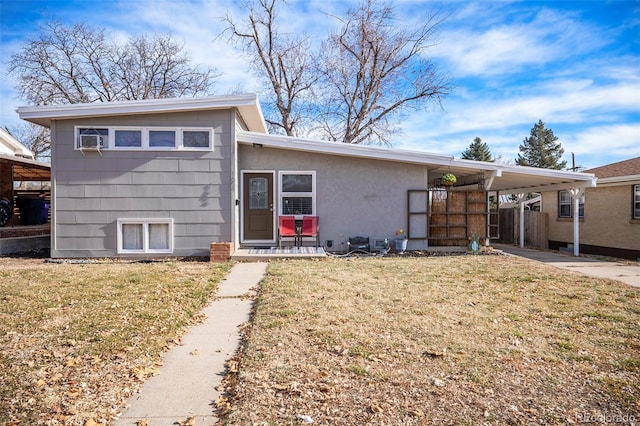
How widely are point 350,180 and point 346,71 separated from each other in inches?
549

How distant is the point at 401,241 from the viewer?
1025 cm

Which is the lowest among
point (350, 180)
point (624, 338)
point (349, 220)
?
point (624, 338)

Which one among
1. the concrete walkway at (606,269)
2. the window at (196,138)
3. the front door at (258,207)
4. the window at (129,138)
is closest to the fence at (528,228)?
the concrete walkway at (606,269)

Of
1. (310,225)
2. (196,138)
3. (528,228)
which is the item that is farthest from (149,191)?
(528,228)

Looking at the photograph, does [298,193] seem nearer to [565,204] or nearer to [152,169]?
[152,169]

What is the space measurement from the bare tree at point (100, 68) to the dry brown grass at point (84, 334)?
61.7 ft

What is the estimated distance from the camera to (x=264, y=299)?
519 centimetres

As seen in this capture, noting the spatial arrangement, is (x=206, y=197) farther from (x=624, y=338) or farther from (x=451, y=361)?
(x=624, y=338)

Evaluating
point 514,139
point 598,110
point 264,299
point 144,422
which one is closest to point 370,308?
point 264,299

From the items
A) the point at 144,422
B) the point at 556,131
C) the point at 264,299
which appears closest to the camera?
the point at 144,422

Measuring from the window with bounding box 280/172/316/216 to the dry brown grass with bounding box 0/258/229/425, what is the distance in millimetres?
3488

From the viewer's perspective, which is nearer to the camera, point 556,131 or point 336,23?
point 336,23

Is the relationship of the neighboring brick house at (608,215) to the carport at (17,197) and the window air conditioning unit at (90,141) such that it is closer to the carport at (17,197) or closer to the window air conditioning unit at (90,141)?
the window air conditioning unit at (90,141)

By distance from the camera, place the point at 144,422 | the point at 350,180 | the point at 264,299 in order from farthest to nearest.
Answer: the point at 350,180 < the point at 264,299 < the point at 144,422
